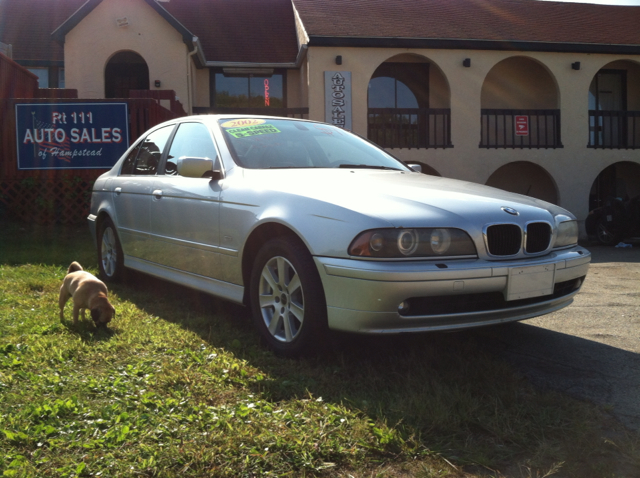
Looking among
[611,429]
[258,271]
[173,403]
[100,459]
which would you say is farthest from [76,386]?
[611,429]

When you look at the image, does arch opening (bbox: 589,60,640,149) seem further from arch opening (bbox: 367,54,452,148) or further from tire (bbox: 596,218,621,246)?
tire (bbox: 596,218,621,246)

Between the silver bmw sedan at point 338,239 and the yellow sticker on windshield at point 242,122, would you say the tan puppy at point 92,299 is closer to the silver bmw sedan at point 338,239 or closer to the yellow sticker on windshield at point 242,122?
the silver bmw sedan at point 338,239

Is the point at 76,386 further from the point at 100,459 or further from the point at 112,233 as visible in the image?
the point at 112,233

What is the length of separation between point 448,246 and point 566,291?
106cm

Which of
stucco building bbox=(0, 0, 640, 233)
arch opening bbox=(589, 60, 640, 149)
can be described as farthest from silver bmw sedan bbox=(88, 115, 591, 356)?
arch opening bbox=(589, 60, 640, 149)

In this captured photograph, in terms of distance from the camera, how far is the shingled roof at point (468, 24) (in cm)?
1520

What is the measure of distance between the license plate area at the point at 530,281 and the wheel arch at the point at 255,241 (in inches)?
48.2

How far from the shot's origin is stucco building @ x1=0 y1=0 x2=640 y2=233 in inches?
600

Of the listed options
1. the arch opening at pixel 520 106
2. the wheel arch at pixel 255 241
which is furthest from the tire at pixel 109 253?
the arch opening at pixel 520 106

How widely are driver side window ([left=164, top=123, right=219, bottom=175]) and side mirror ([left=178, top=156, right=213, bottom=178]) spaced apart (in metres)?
0.22

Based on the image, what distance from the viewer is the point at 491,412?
109 inches

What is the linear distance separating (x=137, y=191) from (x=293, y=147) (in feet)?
5.13

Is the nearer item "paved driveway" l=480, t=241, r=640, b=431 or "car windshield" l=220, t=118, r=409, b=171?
"paved driveway" l=480, t=241, r=640, b=431

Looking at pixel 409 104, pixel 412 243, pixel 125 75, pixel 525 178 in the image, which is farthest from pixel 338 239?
pixel 525 178
